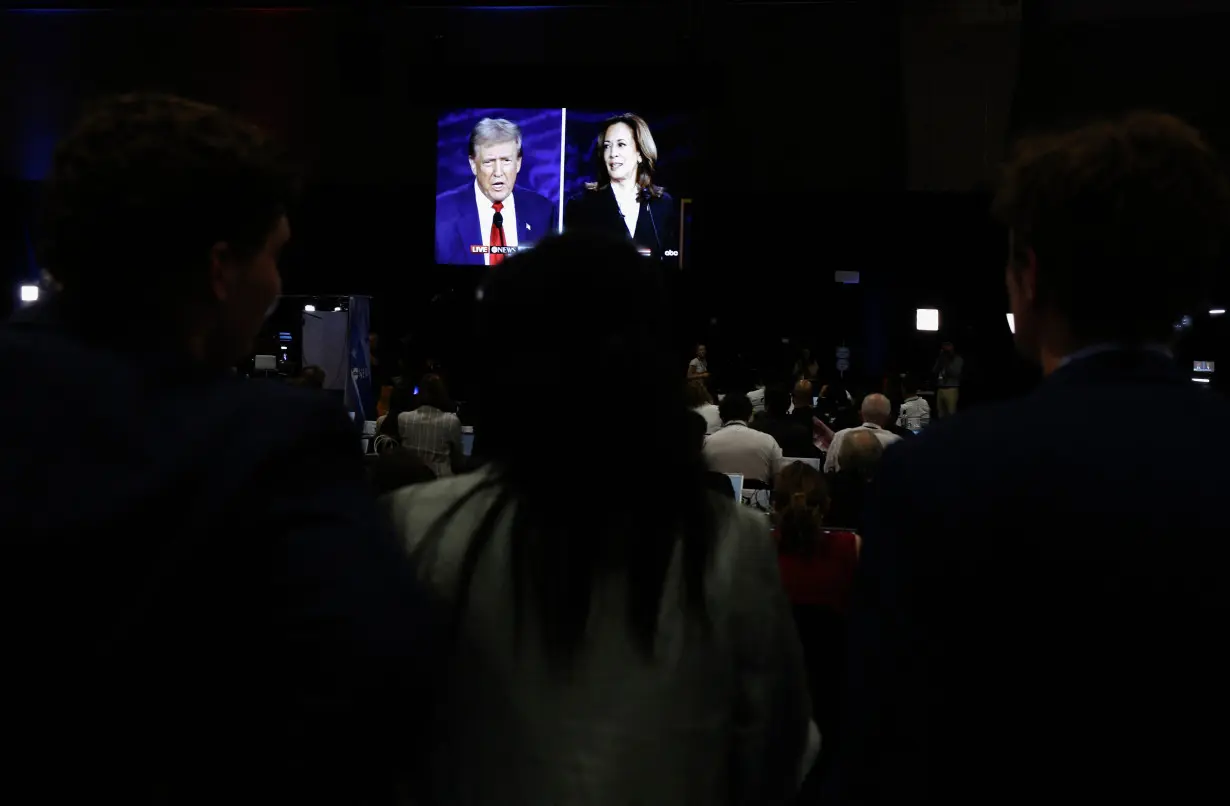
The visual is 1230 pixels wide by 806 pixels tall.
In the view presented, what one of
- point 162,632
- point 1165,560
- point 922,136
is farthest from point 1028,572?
point 922,136

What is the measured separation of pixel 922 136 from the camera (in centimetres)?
1151

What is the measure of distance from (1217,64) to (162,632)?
12.1m

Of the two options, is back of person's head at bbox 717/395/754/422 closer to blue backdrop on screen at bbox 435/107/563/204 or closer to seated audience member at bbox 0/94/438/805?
blue backdrop on screen at bbox 435/107/563/204

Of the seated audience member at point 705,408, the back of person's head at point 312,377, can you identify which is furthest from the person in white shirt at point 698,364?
the back of person's head at point 312,377

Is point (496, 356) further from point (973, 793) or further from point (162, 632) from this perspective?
point (973, 793)

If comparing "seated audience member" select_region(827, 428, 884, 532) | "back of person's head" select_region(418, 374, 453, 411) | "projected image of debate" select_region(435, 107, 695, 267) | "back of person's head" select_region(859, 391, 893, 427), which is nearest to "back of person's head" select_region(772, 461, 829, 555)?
"seated audience member" select_region(827, 428, 884, 532)

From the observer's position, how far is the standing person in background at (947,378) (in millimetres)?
12781

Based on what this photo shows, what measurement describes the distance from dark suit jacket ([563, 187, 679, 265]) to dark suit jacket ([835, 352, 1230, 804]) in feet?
30.6

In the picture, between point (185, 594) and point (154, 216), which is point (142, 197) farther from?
point (185, 594)

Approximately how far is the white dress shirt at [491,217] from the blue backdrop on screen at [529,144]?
199mm

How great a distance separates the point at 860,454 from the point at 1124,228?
3.51 metres

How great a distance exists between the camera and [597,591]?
106 cm

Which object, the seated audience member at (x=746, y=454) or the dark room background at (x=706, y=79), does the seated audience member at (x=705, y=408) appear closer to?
the seated audience member at (x=746, y=454)

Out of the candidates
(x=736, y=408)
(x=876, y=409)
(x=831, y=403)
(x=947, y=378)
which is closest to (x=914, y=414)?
(x=876, y=409)
